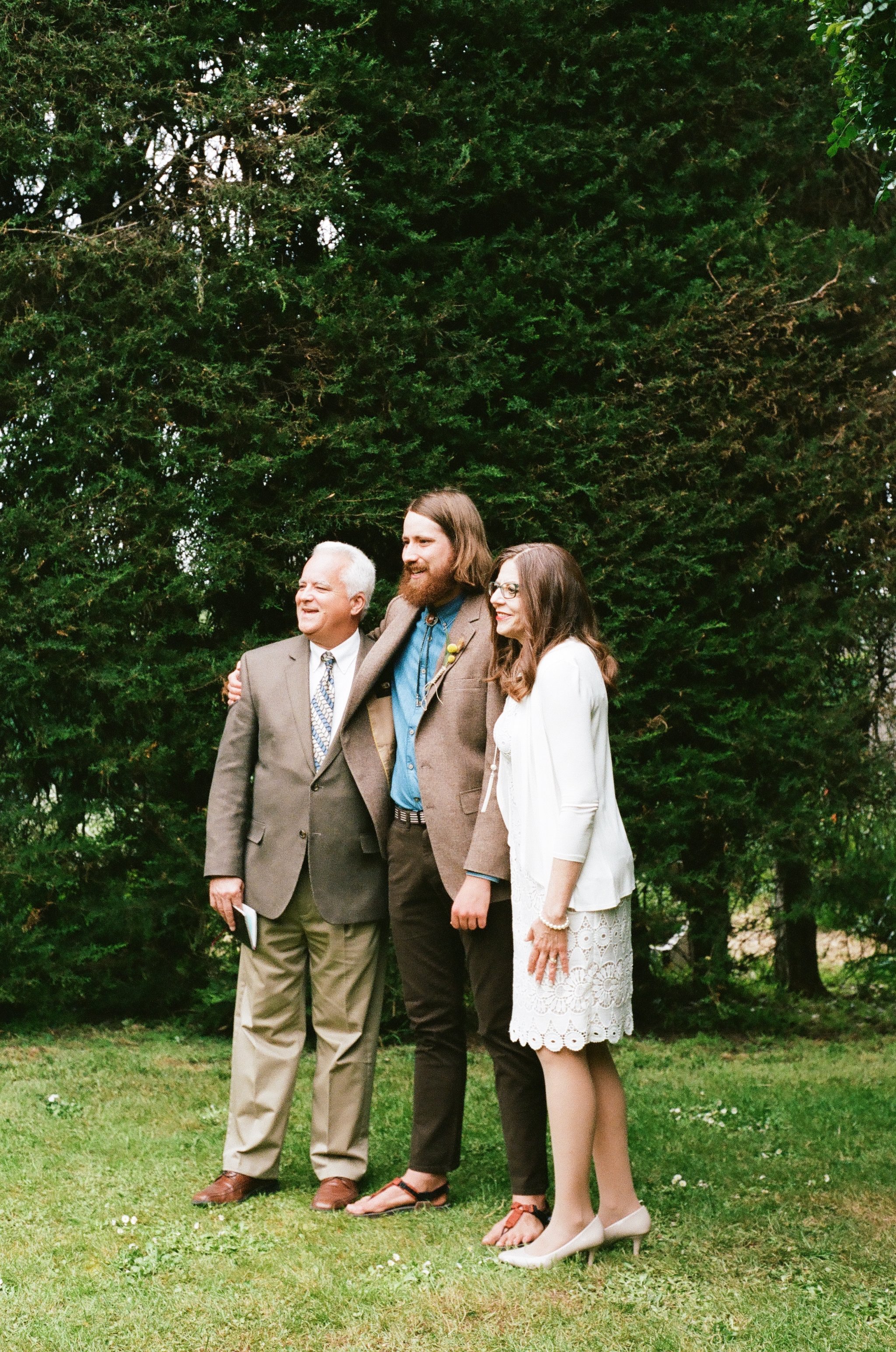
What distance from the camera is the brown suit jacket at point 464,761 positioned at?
11.8ft

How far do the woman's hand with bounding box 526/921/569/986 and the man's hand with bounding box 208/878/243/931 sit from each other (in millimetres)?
1096

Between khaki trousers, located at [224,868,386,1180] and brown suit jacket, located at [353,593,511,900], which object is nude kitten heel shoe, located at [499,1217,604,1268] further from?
brown suit jacket, located at [353,593,511,900]

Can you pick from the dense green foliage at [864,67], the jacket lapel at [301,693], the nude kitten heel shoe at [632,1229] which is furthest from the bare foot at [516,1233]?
the dense green foliage at [864,67]

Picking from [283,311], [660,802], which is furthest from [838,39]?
[660,802]

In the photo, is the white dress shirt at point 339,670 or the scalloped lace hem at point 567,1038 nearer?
the scalloped lace hem at point 567,1038

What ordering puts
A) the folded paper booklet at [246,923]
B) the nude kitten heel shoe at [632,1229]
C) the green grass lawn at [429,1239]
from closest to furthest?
the green grass lawn at [429,1239] < the nude kitten heel shoe at [632,1229] < the folded paper booklet at [246,923]

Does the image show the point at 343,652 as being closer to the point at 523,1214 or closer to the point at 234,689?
the point at 234,689

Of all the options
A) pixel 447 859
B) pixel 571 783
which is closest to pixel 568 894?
pixel 571 783

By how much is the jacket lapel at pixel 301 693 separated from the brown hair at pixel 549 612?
823 mm

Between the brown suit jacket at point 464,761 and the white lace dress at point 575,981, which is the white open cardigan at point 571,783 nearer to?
the white lace dress at point 575,981

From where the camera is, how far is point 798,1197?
12.8 feet

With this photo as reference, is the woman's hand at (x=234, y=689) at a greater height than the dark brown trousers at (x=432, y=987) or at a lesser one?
greater

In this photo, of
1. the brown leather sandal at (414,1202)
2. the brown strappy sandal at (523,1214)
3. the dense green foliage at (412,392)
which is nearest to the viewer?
the brown strappy sandal at (523,1214)

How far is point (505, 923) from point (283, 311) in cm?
321
